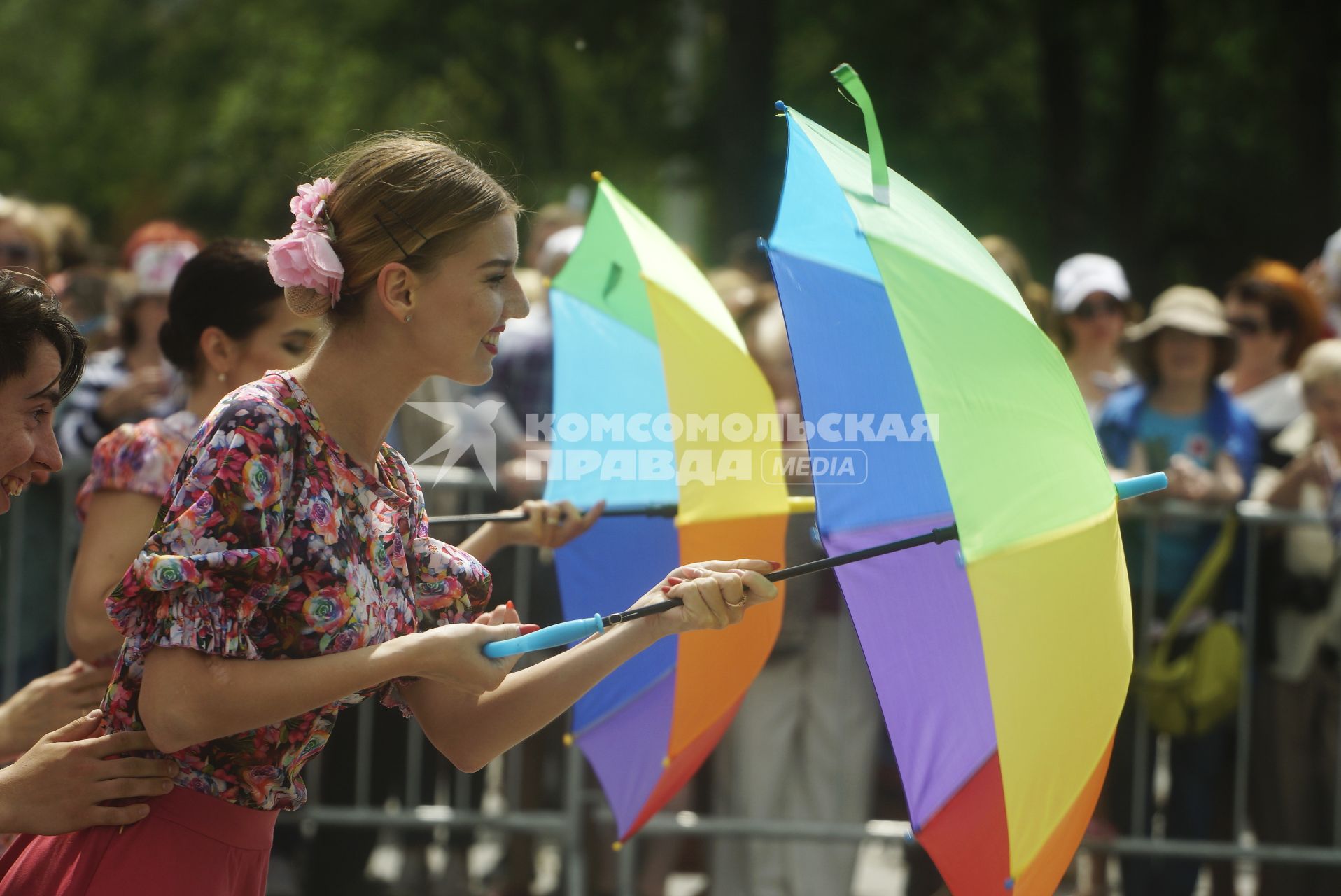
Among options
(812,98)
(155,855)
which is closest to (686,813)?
(155,855)

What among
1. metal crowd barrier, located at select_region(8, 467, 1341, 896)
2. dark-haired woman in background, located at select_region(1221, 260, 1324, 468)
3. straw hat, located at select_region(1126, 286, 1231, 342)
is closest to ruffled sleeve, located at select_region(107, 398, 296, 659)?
metal crowd barrier, located at select_region(8, 467, 1341, 896)

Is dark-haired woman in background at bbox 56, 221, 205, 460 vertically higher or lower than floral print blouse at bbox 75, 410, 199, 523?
higher

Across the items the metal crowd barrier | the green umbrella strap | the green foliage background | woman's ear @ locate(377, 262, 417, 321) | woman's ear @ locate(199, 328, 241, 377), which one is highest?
the green foliage background

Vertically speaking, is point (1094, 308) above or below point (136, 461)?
above

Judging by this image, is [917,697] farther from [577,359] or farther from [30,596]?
[30,596]

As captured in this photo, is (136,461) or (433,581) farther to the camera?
(136,461)

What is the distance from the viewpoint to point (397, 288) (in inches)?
95.7

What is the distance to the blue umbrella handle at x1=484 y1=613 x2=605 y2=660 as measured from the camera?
87.5 inches

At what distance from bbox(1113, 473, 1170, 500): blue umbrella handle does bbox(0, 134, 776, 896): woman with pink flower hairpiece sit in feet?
2.03

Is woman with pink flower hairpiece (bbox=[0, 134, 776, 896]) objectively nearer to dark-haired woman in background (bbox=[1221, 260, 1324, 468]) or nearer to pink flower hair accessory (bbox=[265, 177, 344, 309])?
pink flower hair accessory (bbox=[265, 177, 344, 309])

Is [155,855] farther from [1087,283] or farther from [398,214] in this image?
[1087,283]

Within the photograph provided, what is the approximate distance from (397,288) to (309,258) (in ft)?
0.48

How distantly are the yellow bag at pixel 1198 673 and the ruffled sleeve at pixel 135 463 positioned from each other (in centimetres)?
333

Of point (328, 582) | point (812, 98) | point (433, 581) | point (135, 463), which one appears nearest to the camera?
point (328, 582)
